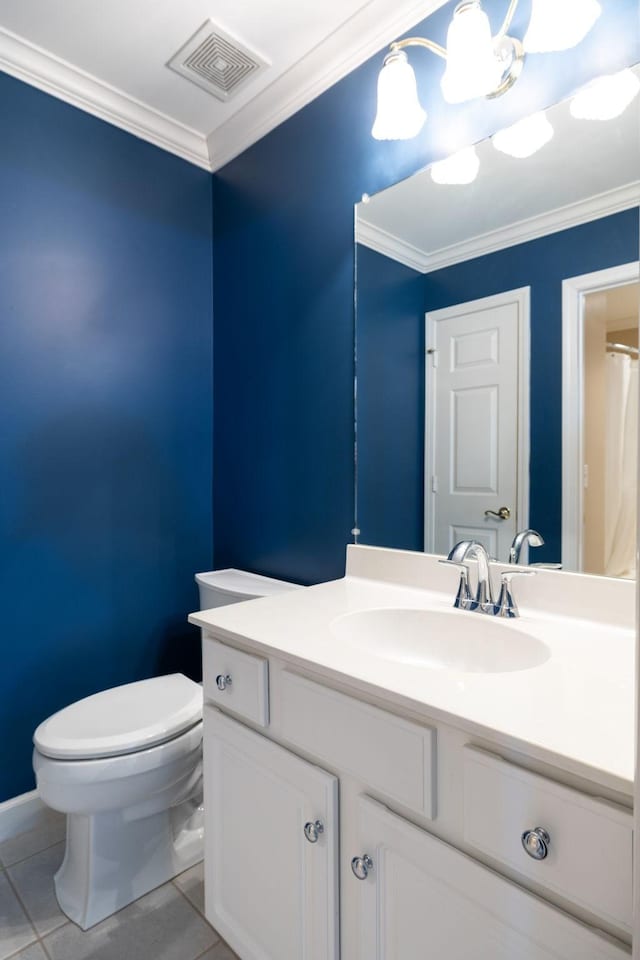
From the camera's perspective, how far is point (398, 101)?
4.25ft

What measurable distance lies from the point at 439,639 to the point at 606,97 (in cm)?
120

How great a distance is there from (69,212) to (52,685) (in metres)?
1.59

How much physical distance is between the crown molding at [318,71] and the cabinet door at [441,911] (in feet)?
6.08

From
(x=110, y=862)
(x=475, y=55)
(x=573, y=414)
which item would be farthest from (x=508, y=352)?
(x=110, y=862)

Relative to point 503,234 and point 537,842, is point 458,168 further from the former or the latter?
point 537,842

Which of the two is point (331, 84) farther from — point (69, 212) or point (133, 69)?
point (69, 212)

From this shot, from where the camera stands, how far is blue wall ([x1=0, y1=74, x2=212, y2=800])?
1.61 metres

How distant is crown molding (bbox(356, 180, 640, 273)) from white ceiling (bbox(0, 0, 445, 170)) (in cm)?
53

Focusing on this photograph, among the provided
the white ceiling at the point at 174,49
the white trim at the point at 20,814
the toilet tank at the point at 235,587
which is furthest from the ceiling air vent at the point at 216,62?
the white trim at the point at 20,814

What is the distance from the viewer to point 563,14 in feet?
3.42

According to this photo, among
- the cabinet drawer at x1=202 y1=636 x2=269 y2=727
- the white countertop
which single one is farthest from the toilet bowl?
the white countertop

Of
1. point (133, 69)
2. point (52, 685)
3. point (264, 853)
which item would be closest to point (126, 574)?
point (52, 685)

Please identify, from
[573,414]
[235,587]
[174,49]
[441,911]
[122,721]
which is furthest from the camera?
[235,587]

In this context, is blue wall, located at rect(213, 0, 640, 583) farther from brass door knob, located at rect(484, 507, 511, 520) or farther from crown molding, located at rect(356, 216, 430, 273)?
brass door knob, located at rect(484, 507, 511, 520)
